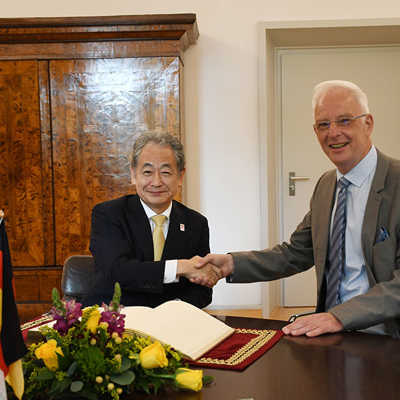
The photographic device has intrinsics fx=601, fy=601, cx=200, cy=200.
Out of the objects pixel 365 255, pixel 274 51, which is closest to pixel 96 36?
pixel 274 51

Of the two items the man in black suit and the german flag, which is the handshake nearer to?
the man in black suit

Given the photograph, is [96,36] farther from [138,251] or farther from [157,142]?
[138,251]

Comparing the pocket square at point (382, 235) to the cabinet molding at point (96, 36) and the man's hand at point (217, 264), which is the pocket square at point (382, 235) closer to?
the man's hand at point (217, 264)

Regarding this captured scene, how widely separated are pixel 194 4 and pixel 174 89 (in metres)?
0.91

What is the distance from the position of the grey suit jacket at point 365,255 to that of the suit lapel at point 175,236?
0.78ft

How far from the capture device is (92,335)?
1.17 meters

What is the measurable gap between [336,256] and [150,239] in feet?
2.34

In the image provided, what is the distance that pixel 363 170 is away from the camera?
2377mm

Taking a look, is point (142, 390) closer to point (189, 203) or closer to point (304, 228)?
point (304, 228)

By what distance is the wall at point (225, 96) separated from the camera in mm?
5223

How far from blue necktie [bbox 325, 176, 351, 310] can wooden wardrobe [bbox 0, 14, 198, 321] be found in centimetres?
A: 271

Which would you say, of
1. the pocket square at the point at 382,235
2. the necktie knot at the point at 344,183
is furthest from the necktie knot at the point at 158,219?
the pocket square at the point at 382,235

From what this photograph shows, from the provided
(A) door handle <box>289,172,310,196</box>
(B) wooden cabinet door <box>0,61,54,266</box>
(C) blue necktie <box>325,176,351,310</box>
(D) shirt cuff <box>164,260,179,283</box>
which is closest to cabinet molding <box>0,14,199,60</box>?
(B) wooden cabinet door <box>0,61,54,266</box>

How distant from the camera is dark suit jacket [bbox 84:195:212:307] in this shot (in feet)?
7.06
